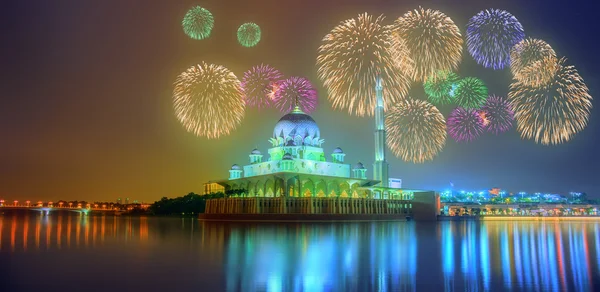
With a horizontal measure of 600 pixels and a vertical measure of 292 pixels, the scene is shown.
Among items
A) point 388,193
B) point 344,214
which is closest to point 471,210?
point 388,193

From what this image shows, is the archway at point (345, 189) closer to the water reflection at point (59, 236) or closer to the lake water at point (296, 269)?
the water reflection at point (59, 236)

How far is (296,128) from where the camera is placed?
91.2m

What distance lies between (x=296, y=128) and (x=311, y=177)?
10.6 m

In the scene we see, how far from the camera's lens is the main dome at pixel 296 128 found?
90.8 m

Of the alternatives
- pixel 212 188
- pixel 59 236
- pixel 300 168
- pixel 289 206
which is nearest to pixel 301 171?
pixel 300 168

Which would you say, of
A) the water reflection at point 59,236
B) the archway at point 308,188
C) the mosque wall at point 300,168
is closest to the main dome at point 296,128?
→ the mosque wall at point 300,168

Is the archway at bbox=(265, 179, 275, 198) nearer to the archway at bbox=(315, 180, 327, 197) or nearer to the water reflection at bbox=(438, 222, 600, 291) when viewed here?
the archway at bbox=(315, 180, 327, 197)

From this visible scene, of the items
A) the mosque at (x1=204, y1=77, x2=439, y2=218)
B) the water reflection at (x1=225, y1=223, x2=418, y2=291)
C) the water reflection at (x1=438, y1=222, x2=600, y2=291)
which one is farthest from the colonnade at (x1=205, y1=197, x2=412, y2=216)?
the water reflection at (x1=438, y1=222, x2=600, y2=291)

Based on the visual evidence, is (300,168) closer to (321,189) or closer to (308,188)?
(308,188)

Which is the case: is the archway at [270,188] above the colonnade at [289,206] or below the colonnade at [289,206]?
above

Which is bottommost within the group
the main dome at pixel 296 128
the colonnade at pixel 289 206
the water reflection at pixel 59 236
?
the water reflection at pixel 59 236

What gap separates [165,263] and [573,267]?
14.7m

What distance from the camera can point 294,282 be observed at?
1462cm

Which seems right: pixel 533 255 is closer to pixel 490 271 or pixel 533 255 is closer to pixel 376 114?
pixel 490 271
